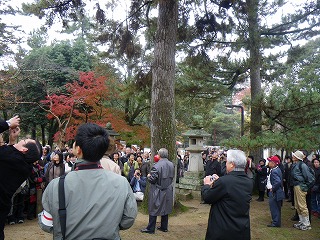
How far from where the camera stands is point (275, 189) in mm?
6605

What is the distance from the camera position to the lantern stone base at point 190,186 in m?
10.4

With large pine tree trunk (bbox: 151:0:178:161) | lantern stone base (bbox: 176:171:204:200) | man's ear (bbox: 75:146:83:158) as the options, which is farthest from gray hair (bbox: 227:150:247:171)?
lantern stone base (bbox: 176:171:204:200)

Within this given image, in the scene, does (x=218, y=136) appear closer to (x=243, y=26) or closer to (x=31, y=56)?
(x=31, y=56)

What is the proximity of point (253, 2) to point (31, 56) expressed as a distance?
16.2 meters

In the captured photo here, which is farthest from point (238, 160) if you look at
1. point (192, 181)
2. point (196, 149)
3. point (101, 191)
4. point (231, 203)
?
point (196, 149)

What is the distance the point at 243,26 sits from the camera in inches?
350

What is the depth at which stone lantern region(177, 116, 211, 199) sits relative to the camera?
10819 mm

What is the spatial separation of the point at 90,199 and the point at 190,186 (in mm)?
9488

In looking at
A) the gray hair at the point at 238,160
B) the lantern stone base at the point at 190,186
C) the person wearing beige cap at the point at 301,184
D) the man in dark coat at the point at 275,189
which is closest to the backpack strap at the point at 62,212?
the gray hair at the point at 238,160

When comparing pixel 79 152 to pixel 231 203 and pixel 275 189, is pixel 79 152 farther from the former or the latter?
pixel 275 189

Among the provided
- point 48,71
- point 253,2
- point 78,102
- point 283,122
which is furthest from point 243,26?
point 48,71

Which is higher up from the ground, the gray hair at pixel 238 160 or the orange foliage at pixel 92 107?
the orange foliage at pixel 92 107

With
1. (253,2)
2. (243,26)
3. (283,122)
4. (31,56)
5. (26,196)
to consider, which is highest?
(31,56)

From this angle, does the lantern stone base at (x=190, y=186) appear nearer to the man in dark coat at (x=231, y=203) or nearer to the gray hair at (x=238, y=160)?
the man in dark coat at (x=231, y=203)
